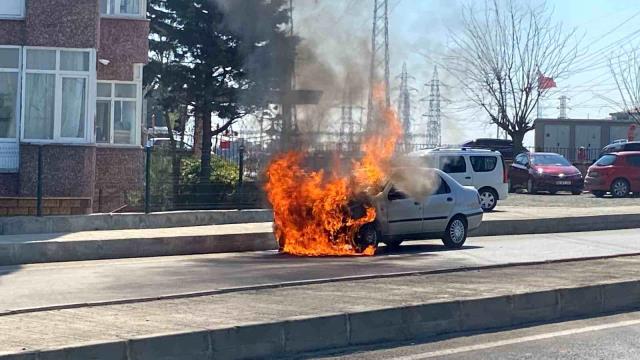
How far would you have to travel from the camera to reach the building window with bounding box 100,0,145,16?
25.5 m

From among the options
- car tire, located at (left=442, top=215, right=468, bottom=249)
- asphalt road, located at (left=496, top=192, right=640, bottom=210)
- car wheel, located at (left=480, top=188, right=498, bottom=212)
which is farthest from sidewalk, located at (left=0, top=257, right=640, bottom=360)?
asphalt road, located at (left=496, top=192, right=640, bottom=210)

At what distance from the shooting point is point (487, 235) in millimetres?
20766

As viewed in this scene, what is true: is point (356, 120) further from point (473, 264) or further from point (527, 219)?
point (527, 219)

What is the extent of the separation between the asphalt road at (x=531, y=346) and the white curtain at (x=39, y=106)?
1558 cm

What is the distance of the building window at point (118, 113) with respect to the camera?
85.7ft

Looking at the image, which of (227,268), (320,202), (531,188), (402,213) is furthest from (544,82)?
(227,268)

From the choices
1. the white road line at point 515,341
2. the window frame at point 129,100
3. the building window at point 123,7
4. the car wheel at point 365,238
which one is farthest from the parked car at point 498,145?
the white road line at point 515,341

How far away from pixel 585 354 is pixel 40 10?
56.4 feet

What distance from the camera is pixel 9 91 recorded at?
22.2 metres

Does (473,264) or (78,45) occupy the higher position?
(78,45)

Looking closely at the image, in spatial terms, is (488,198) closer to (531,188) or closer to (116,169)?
(531,188)

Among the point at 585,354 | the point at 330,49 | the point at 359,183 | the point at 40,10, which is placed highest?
the point at 40,10

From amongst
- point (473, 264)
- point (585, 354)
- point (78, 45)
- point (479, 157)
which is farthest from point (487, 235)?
point (585, 354)

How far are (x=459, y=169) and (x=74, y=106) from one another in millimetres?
9967
